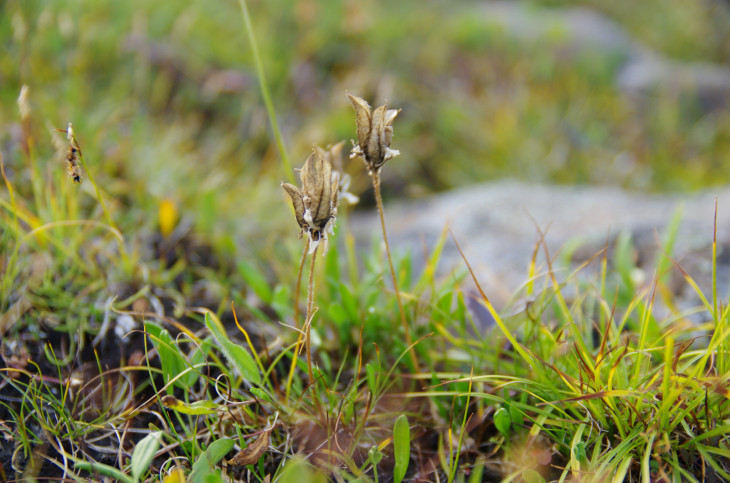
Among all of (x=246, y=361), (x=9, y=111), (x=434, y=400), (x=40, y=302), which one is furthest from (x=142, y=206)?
(x=434, y=400)

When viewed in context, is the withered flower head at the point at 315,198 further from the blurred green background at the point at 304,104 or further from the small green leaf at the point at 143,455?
the blurred green background at the point at 304,104

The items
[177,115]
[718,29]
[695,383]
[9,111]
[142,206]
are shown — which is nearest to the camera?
[695,383]

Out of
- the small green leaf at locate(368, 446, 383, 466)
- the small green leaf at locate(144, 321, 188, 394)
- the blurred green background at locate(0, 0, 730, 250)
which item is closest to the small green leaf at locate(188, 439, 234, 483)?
the small green leaf at locate(144, 321, 188, 394)

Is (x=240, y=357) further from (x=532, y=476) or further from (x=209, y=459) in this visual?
(x=532, y=476)

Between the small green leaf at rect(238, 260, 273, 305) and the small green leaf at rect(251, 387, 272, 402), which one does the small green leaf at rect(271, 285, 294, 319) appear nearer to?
the small green leaf at rect(238, 260, 273, 305)

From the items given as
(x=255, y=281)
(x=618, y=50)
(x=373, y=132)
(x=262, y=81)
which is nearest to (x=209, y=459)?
(x=255, y=281)

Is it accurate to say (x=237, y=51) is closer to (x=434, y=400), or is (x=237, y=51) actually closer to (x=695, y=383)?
(x=434, y=400)
